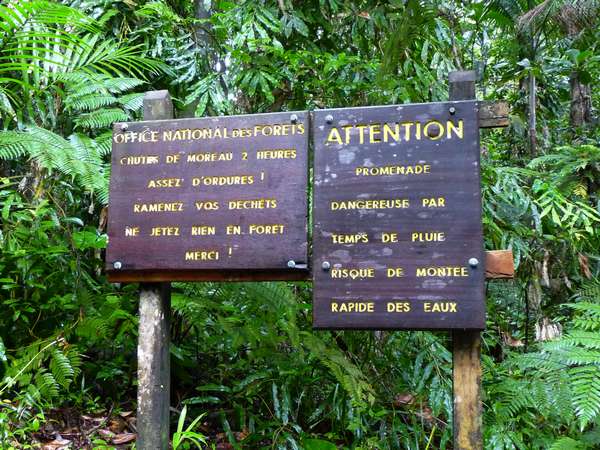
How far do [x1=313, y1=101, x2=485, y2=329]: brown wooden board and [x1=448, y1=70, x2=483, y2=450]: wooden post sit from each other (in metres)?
0.17

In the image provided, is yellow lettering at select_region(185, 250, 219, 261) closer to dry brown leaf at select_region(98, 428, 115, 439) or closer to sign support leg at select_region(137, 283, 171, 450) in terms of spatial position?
sign support leg at select_region(137, 283, 171, 450)

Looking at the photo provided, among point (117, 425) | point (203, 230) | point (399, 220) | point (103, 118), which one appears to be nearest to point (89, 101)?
point (103, 118)

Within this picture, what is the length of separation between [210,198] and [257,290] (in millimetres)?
886

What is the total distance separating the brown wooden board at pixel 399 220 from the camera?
242cm

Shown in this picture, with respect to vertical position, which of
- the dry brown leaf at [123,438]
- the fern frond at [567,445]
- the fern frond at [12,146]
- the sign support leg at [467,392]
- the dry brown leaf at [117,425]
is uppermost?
the fern frond at [12,146]

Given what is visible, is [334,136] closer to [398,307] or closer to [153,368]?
[398,307]

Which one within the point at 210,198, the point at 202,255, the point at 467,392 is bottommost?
the point at 467,392

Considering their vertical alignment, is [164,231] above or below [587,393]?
above

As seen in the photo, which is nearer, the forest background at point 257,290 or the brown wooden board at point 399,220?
the brown wooden board at point 399,220

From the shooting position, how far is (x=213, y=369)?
13.3 ft

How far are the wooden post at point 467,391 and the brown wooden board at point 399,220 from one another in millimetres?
167

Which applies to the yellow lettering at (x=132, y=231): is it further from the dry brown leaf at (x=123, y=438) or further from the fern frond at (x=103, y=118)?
the dry brown leaf at (x=123, y=438)

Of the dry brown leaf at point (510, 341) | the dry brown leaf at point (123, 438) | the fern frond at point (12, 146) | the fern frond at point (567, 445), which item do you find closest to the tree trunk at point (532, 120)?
the dry brown leaf at point (510, 341)

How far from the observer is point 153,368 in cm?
282
